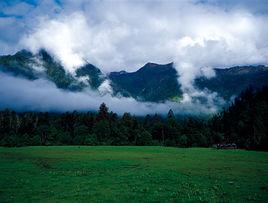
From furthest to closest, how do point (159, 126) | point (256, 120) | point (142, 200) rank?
point (159, 126), point (256, 120), point (142, 200)

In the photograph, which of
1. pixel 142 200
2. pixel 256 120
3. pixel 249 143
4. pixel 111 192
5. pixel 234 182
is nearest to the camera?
pixel 142 200

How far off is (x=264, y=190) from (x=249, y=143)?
357 feet

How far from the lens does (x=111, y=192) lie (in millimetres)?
30188

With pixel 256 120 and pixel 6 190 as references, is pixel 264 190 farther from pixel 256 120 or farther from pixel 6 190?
pixel 256 120

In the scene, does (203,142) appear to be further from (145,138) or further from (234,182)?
(234,182)

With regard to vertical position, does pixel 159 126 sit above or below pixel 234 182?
above

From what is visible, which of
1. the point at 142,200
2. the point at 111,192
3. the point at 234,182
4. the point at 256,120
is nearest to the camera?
the point at 142,200

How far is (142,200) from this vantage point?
2636cm

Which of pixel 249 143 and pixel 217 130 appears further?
pixel 217 130

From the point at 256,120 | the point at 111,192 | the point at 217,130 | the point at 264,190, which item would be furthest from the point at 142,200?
the point at 217,130

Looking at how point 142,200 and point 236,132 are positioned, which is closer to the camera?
point 142,200

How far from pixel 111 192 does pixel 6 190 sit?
415 inches

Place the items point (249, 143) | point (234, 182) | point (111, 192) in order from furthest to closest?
point (249, 143)
point (234, 182)
point (111, 192)

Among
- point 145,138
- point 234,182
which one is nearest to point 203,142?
point 145,138
